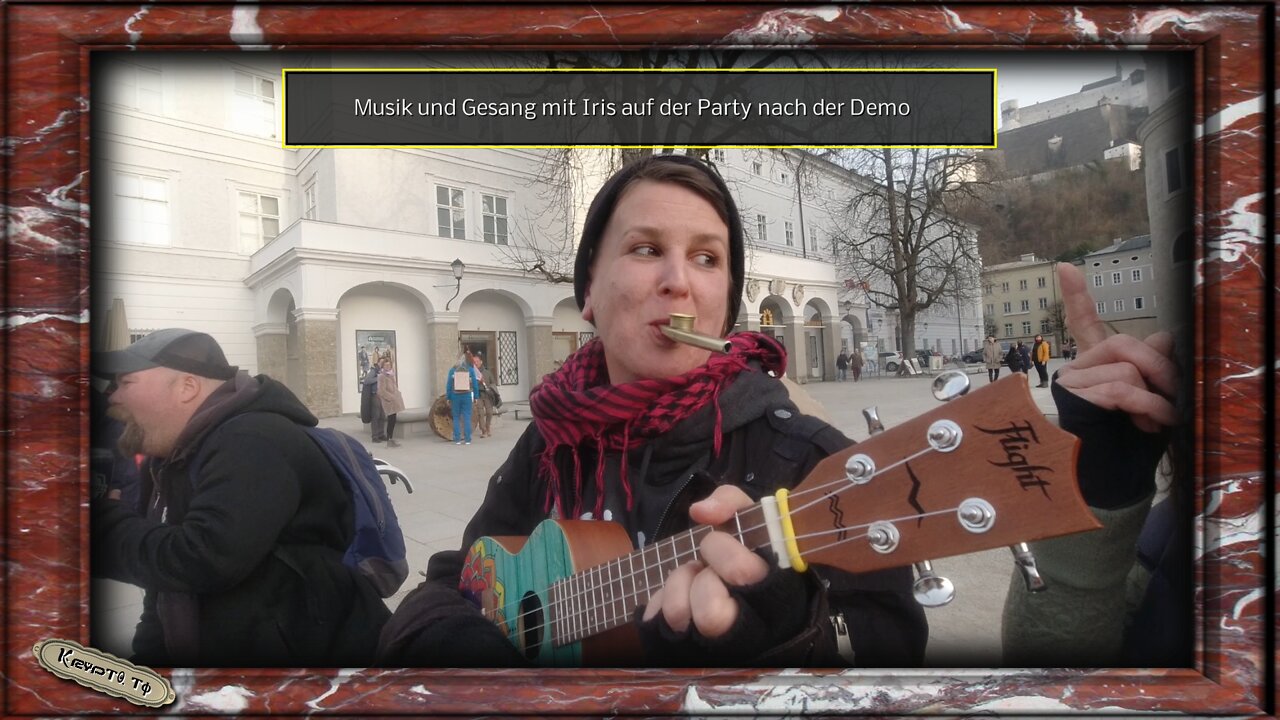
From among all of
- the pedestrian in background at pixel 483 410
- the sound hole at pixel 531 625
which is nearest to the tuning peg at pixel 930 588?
the sound hole at pixel 531 625

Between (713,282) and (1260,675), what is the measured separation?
63.5 inches

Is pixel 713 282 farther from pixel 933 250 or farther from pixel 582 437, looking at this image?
pixel 933 250

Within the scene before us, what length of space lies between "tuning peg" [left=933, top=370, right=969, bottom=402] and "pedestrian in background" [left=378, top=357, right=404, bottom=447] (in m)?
1.45

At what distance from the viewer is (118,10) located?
1.68m

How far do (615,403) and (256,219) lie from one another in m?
1.20

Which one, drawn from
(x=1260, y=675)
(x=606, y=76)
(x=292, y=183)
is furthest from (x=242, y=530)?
(x=1260, y=675)

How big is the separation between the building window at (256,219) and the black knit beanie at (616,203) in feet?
3.02

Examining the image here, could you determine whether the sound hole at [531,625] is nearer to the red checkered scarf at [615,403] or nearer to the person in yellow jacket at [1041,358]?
the red checkered scarf at [615,403]

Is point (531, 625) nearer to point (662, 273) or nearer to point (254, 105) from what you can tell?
point (662, 273)

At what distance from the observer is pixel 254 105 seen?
177 cm

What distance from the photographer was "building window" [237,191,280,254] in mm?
1823

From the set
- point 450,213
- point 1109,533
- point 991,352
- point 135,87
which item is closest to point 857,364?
point 991,352

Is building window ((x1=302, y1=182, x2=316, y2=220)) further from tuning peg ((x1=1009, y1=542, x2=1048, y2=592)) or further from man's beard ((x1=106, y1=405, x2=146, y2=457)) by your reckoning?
tuning peg ((x1=1009, y1=542, x2=1048, y2=592))

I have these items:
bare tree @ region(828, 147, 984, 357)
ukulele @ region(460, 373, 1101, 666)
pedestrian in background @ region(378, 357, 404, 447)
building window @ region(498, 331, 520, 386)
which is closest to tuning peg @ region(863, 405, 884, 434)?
ukulele @ region(460, 373, 1101, 666)
